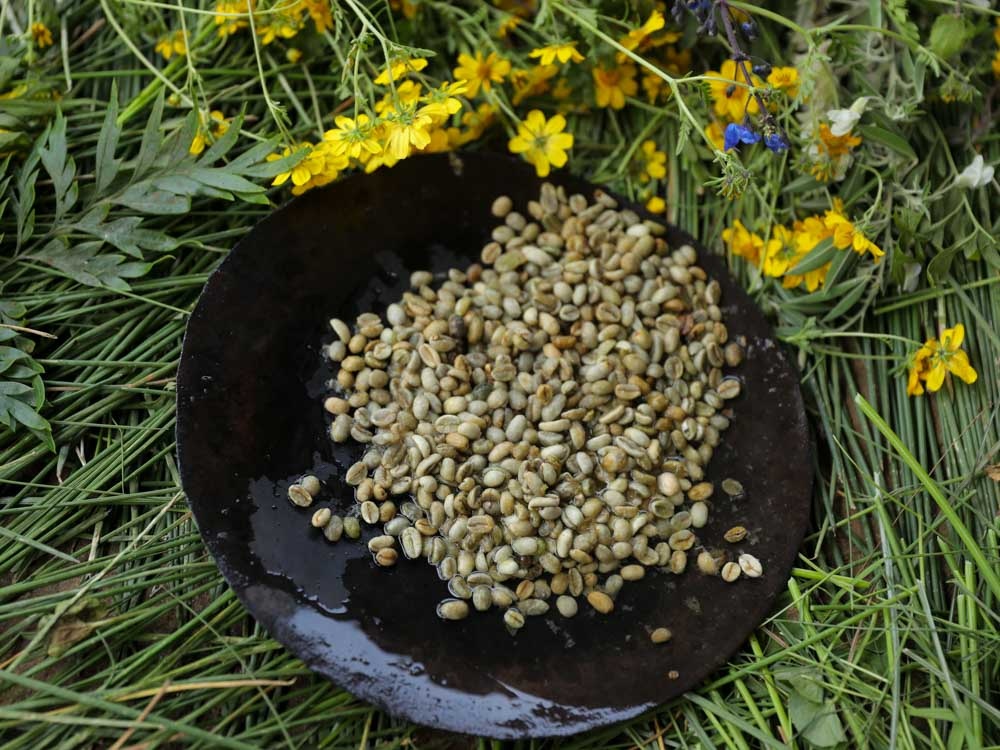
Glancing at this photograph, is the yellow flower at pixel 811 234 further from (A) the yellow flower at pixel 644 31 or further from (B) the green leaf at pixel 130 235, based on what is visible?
(B) the green leaf at pixel 130 235

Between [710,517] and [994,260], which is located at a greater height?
[994,260]

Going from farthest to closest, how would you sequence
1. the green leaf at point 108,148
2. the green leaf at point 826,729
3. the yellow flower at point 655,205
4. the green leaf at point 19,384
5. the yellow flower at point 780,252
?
the yellow flower at point 655,205, the yellow flower at point 780,252, the green leaf at point 108,148, the green leaf at point 19,384, the green leaf at point 826,729

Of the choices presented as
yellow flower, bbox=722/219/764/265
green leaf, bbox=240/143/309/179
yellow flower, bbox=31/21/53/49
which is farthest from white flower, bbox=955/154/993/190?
yellow flower, bbox=31/21/53/49

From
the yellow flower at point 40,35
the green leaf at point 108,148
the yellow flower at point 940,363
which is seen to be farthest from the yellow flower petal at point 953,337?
the yellow flower at point 40,35

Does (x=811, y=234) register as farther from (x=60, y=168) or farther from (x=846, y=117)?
(x=60, y=168)

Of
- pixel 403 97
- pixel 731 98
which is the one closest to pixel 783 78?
pixel 731 98

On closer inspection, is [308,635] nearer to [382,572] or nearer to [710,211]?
[382,572]

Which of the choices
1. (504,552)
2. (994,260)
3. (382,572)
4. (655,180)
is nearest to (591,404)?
(504,552)
